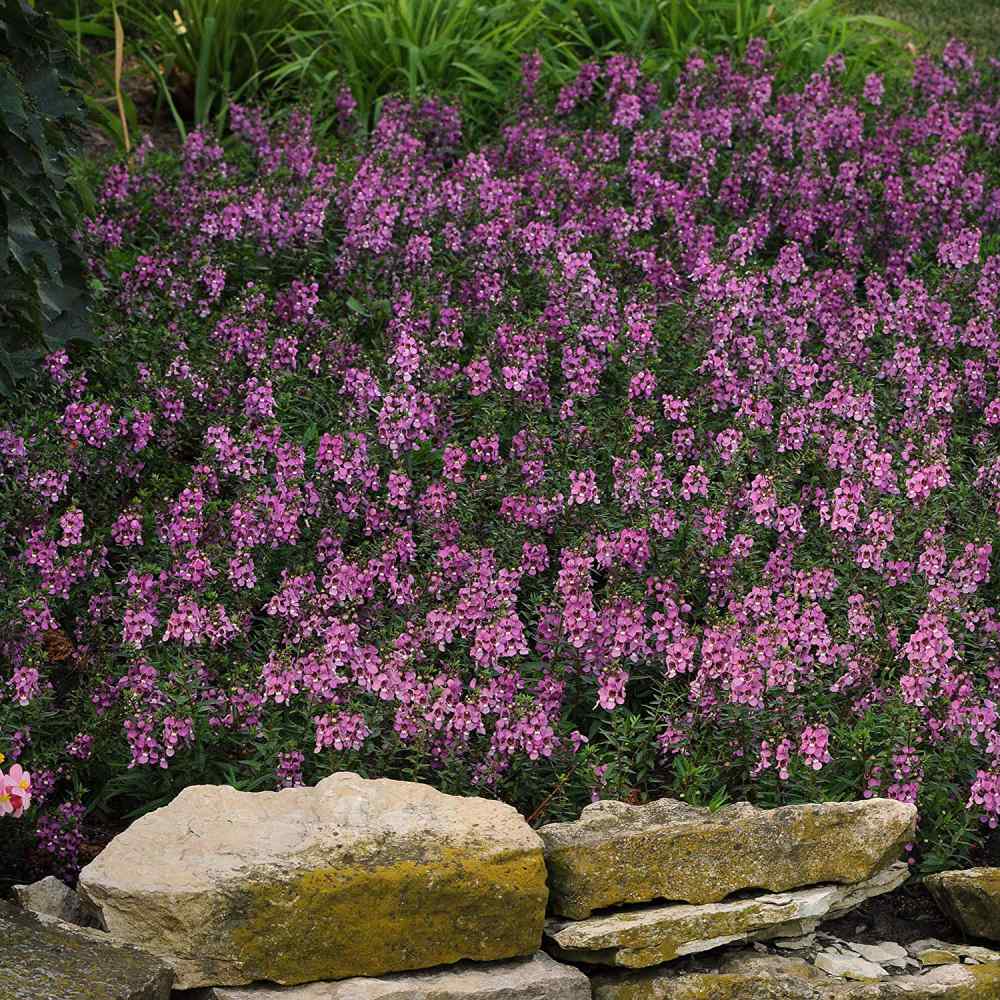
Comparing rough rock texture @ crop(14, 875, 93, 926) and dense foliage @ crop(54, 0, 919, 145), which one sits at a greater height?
dense foliage @ crop(54, 0, 919, 145)

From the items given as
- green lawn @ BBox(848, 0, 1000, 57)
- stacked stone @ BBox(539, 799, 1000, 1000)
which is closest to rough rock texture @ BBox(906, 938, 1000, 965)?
stacked stone @ BBox(539, 799, 1000, 1000)

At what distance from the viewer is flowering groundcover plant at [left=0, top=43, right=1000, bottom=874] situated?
495 cm

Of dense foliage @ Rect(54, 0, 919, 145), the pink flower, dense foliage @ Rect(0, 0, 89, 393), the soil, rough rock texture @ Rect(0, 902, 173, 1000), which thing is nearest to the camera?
rough rock texture @ Rect(0, 902, 173, 1000)

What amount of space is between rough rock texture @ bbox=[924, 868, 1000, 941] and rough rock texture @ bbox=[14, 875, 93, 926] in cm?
249

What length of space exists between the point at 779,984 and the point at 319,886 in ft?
4.27

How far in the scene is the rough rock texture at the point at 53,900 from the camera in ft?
14.3

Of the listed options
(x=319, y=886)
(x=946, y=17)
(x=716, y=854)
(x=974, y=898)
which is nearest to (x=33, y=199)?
(x=319, y=886)

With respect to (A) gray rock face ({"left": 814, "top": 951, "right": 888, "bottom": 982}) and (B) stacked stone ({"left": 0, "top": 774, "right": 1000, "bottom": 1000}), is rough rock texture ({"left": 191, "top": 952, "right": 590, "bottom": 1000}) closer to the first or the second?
(B) stacked stone ({"left": 0, "top": 774, "right": 1000, "bottom": 1000})

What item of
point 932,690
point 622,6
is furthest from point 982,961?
point 622,6

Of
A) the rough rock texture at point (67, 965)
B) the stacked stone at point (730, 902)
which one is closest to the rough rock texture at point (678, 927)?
the stacked stone at point (730, 902)

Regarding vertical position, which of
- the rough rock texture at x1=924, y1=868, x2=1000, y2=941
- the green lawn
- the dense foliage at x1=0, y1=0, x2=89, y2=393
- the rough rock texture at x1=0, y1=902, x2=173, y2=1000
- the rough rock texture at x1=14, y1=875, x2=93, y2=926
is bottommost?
the rough rock texture at x1=14, y1=875, x2=93, y2=926

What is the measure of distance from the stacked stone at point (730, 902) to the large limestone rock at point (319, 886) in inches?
7.6

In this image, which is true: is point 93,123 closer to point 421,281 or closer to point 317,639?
point 421,281

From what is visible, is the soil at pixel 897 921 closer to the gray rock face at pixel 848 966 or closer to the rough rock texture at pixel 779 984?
the gray rock face at pixel 848 966
